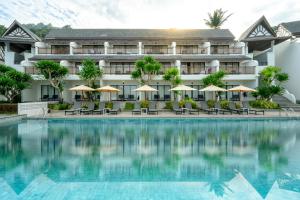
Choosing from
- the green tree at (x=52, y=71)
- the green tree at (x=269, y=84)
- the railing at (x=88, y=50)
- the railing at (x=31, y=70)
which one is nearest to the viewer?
the green tree at (x=52, y=71)

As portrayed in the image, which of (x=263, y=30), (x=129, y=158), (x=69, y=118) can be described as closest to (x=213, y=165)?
(x=129, y=158)

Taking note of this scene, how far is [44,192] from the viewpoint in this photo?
17.8 ft

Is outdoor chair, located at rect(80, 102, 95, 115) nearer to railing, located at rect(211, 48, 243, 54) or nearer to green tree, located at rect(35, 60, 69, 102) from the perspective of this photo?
green tree, located at rect(35, 60, 69, 102)

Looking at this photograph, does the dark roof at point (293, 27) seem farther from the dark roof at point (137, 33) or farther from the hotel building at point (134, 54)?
the dark roof at point (137, 33)

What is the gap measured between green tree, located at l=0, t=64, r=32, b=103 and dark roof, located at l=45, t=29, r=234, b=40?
8.53 m

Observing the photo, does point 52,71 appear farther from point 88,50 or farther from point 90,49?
point 90,49

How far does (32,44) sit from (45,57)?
3.90 meters

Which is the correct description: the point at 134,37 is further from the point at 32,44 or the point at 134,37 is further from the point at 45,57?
the point at 32,44

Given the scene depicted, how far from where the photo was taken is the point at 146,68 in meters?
23.0

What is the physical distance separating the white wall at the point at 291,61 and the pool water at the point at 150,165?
19.3m

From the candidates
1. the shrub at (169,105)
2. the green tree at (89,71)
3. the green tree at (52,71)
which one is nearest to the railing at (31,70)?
the green tree at (52,71)

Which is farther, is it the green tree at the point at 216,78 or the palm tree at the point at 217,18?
the palm tree at the point at 217,18

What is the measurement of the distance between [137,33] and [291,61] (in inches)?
840

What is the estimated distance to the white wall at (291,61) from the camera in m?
→ 28.5
